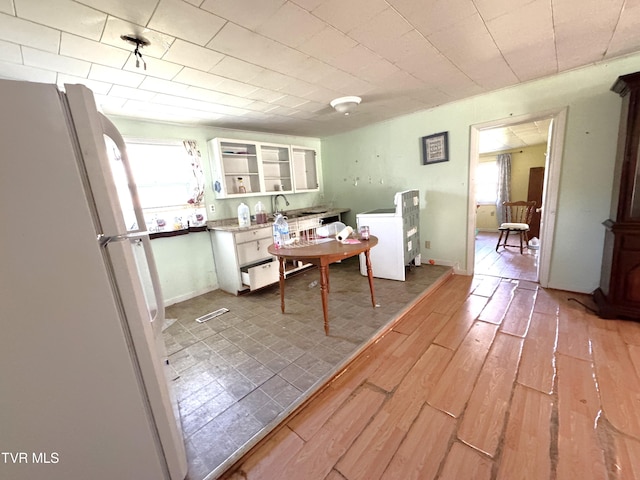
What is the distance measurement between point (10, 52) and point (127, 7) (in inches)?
38.3

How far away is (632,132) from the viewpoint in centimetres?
202

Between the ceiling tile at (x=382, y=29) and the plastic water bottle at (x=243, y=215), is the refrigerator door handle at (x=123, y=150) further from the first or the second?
the plastic water bottle at (x=243, y=215)

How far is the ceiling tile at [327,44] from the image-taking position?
5.35ft

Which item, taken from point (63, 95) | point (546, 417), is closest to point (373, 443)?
point (546, 417)

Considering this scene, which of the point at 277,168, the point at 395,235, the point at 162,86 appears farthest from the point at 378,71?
the point at 277,168

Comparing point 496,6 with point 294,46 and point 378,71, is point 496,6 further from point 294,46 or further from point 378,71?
point 294,46

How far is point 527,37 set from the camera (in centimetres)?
181

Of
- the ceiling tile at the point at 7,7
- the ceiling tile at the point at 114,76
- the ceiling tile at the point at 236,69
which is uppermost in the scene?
the ceiling tile at the point at 114,76

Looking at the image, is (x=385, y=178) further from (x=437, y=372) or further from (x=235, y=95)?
(x=437, y=372)

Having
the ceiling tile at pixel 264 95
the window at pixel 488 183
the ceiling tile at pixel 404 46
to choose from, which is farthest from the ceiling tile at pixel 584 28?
the window at pixel 488 183

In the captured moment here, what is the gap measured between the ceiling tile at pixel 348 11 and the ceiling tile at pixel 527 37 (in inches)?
32.0

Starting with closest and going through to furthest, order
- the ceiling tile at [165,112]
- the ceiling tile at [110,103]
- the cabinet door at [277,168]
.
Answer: the ceiling tile at [110,103] < the ceiling tile at [165,112] < the cabinet door at [277,168]

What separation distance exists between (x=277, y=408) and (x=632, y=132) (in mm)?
3330

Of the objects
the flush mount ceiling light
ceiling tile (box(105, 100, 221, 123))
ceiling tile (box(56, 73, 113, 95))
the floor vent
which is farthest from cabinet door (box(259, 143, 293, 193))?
ceiling tile (box(56, 73, 113, 95))
